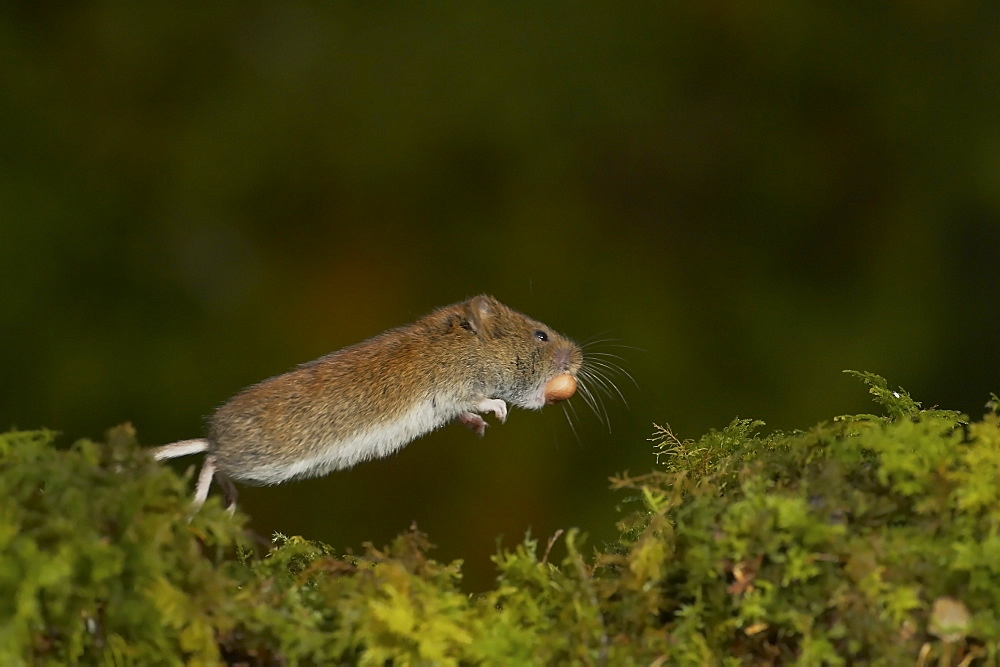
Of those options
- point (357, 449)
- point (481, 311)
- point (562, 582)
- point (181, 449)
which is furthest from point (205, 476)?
point (562, 582)

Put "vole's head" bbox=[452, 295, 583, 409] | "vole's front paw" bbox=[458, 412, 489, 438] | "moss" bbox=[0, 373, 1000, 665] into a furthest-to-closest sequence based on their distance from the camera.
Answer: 1. "vole's head" bbox=[452, 295, 583, 409]
2. "vole's front paw" bbox=[458, 412, 489, 438]
3. "moss" bbox=[0, 373, 1000, 665]

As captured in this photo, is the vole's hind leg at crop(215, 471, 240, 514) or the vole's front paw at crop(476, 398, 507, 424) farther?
the vole's front paw at crop(476, 398, 507, 424)

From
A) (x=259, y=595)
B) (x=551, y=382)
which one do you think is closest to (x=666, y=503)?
(x=259, y=595)

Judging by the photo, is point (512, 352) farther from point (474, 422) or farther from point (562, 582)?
point (562, 582)

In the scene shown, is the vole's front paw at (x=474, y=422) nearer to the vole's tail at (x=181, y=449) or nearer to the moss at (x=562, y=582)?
the vole's tail at (x=181, y=449)

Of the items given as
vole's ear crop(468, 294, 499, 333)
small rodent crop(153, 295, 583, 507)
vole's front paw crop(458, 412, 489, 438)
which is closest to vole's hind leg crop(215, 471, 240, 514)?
small rodent crop(153, 295, 583, 507)

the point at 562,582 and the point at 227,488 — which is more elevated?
the point at 562,582

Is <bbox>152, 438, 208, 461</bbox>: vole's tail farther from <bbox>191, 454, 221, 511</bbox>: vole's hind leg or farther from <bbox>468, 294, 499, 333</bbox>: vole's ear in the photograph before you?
<bbox>468, 294, 499, 333</bbox>: vole's ear
